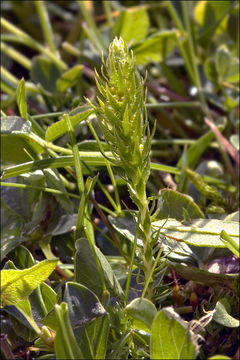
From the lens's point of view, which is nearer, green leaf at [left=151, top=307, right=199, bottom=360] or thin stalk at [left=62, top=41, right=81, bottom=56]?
green leaf at [left=151, top=307, right=199, bottom=360]

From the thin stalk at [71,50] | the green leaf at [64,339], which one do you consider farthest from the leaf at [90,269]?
the thin stalk at [71,50]

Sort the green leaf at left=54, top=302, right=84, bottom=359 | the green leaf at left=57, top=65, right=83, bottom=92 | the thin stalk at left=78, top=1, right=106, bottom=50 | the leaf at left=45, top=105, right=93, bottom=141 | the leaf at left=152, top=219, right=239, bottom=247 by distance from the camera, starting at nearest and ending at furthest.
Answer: the green leaf at left=54, top=302, right=84, bottom=359
the leaf at left=152, top=219, right=239, bottom=247
the leaf at left=45, top=105, right=93, bottom=141
the green leaf at left=57, top=65, right=83, bottom=92
the thin stalk at left=78, top=1, right=106, bottom=50

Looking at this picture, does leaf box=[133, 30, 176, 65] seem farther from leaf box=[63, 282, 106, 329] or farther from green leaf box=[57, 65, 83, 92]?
leaf box=[63, 282, 106, 329]

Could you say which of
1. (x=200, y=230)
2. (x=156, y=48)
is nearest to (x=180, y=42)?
(x=156, y=48)

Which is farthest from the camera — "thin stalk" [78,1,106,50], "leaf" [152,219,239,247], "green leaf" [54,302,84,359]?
"thin stalk" [78,1,106,50]

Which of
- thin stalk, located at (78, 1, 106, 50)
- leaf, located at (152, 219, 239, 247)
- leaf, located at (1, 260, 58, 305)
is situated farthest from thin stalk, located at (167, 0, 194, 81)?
leaf, located at (1, 260, 58, 305)

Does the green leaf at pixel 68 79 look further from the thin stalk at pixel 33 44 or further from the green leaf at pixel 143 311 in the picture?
the green leaf at pixel 143 311

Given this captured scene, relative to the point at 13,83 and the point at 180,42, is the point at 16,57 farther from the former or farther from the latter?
the point at 180,42
